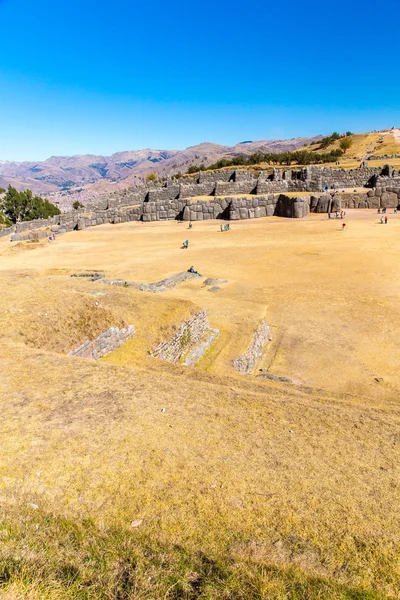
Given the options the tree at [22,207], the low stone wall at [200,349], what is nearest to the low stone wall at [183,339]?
the low stone wall at [200,349]

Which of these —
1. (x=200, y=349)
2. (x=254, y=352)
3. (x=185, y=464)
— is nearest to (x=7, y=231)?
(x=200, y=349)

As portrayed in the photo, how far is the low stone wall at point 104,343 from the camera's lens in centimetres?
1064

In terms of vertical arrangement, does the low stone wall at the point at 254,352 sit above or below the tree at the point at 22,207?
below

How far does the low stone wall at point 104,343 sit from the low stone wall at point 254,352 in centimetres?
380

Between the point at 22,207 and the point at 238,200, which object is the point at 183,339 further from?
the point at 22,207

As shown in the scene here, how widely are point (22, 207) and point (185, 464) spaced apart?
71575 mm

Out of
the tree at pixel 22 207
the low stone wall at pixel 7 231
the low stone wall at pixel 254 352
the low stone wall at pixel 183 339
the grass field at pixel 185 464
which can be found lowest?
the low stone wall at pixel 254 352

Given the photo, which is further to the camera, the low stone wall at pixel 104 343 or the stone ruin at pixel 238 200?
the stone ruin at pixel 238 200

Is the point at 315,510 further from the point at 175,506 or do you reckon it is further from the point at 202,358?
the point at 202,358

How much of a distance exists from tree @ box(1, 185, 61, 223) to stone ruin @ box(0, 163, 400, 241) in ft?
61.1

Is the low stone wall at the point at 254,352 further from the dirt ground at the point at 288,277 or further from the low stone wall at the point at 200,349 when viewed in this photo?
the low stone wall at the point at 200,349

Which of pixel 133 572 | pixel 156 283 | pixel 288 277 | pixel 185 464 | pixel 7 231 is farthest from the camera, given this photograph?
pixel 7 231

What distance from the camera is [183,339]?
42.3 ft

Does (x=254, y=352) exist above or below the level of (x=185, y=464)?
below
